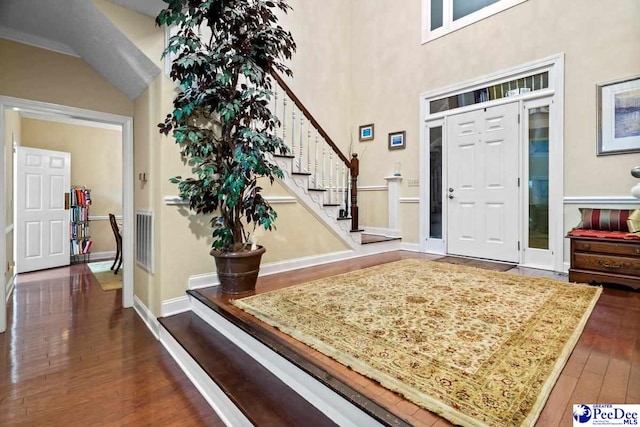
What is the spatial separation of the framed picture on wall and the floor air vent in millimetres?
4591

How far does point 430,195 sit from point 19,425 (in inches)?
187

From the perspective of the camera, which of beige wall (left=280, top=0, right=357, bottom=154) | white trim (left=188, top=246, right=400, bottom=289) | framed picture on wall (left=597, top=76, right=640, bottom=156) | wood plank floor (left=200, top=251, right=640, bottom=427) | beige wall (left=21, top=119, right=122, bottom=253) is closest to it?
wood plank floor (left=200, top=251, right=640, bottom=427)

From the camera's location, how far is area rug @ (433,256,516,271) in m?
3.74

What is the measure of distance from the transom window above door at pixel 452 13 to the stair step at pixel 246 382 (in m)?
4.93

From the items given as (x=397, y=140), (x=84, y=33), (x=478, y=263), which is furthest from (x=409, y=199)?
(x=84, y=33)

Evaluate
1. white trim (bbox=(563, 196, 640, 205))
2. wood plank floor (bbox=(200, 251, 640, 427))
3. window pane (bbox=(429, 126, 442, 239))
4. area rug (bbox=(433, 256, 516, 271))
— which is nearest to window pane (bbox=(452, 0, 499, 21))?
window pane (bbox=(429, 126, 442, 239))

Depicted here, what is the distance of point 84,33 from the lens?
266 centimetres

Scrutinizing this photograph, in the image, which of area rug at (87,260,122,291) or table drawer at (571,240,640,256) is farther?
area rug at (87,260,122,291)

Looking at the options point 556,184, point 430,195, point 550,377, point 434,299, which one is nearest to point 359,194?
point 430,195

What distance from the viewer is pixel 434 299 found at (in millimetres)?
2506

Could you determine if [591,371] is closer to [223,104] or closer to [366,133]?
[223,104]

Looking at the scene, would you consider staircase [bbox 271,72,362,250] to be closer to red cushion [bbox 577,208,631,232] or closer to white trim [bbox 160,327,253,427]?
white trim [bbox 160,327,253,427]

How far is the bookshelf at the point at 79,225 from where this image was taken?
19.7 ft

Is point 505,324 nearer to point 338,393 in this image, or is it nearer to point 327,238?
point 338,393
